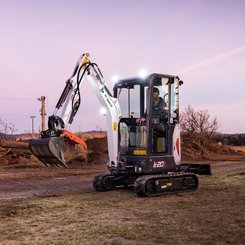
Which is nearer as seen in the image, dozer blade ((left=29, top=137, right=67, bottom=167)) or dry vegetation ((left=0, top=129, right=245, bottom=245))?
dry vegetation ((left=0, top=129, right=245, bottom=245))

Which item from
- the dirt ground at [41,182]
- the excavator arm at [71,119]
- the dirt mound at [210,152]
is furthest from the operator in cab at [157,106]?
the dirt mound at [210,152]

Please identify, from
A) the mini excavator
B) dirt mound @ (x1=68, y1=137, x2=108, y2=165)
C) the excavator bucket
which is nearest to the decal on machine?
the mini excavator

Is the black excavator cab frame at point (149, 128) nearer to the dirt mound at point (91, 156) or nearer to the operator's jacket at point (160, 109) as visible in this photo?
the operator's jacket at point (160, 109)

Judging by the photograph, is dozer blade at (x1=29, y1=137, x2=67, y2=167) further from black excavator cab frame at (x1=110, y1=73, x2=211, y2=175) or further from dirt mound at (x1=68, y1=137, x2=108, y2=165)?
dirt mound at (x1=68, y1=137, x2=108, y2=165)

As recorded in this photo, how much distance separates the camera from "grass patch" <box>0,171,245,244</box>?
7.57 meters

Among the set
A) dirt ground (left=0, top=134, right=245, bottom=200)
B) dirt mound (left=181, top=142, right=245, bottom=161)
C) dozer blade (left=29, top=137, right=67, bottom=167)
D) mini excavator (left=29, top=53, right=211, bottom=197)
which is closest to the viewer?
dozer blade (left=29, top=137, right=67, bottom=167)

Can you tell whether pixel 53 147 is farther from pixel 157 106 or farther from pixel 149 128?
pixel 157 106

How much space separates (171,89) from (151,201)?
138 inches

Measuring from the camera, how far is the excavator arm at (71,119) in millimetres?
11938

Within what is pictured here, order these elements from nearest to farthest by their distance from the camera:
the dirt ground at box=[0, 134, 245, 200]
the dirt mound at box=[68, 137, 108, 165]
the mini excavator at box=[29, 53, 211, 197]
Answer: the mini excavator at box=[29, 53, 211, 197]
the dirt ground at box=[0, 134, 245, 200]
the dirt mound at box=[68, 137, 108, 165]

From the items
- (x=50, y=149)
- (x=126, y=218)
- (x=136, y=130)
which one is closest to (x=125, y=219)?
(x=126, y=218)

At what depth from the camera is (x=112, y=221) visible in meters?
9.01

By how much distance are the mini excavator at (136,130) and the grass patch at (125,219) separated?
1.94 feet

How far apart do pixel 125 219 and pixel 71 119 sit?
15.0 feet
